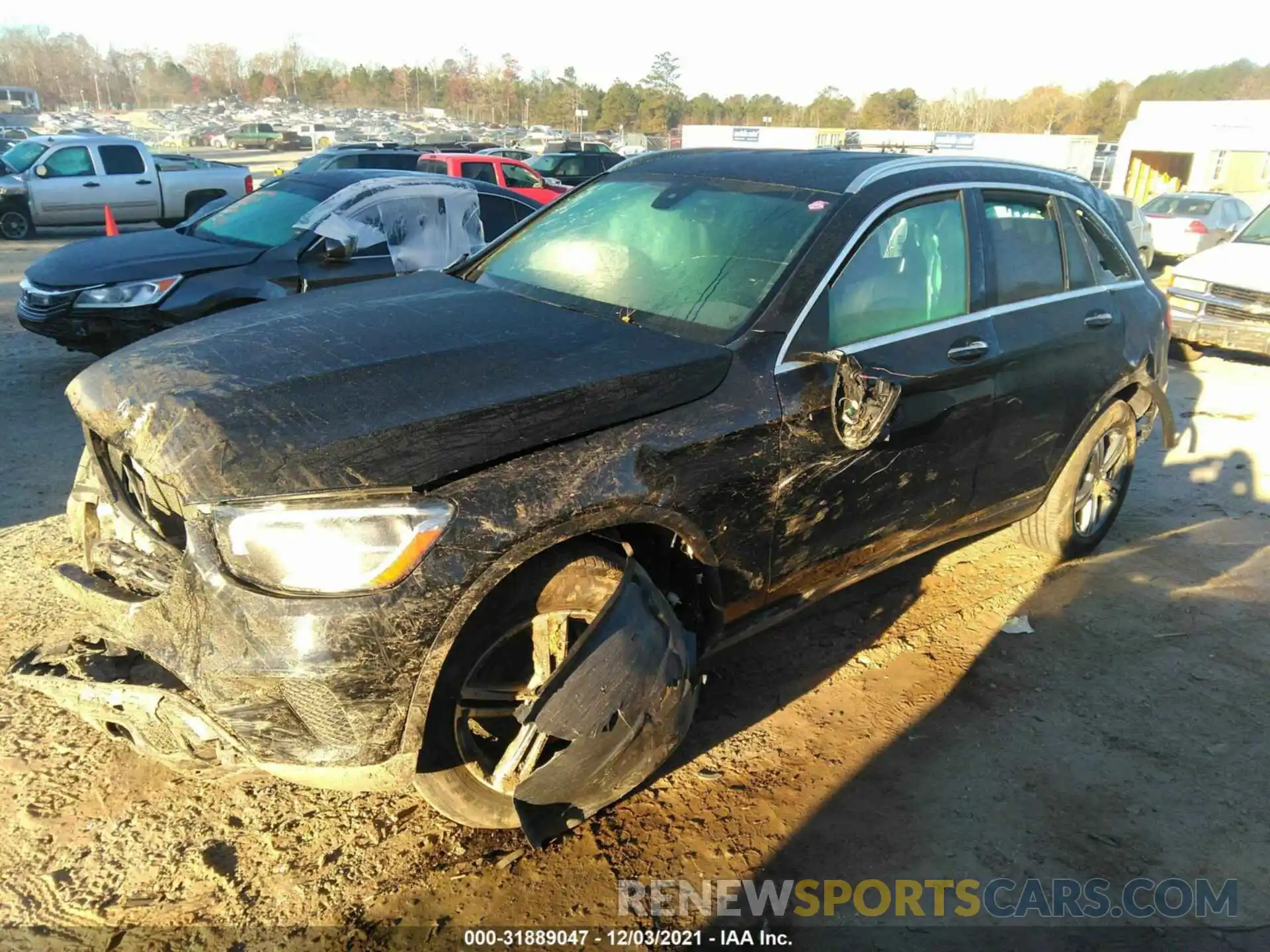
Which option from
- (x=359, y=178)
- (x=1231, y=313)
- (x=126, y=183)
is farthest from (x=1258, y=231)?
(x=126, y=183)

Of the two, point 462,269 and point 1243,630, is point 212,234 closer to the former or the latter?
point 462,269

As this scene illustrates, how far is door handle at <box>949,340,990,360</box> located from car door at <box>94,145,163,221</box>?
17.1 m

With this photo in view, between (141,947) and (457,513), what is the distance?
55.3 inches

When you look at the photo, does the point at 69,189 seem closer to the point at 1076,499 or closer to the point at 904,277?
the point at 904,277

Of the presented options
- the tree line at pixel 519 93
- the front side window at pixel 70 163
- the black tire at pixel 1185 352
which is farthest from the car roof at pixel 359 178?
the tree line at pixel 519 93

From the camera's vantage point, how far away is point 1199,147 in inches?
1049

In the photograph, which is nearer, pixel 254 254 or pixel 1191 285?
pixel 254 254

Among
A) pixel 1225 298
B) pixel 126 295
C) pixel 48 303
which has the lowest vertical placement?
→ pixel 48 303

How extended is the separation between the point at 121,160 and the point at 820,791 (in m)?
18.0

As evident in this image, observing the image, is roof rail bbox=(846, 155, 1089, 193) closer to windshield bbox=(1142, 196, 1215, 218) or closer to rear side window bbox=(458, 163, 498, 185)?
rear side window bbox=(458, 163, 498, 185)

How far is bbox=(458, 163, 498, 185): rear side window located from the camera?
1457 centimetres

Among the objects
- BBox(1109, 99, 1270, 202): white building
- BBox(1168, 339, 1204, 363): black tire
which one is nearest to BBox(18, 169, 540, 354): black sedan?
BBox(1168, 339, 1204, 363): black tire

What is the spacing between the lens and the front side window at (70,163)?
51.7 feet

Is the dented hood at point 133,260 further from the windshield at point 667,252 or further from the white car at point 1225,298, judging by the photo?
the white car at point 1225,298
